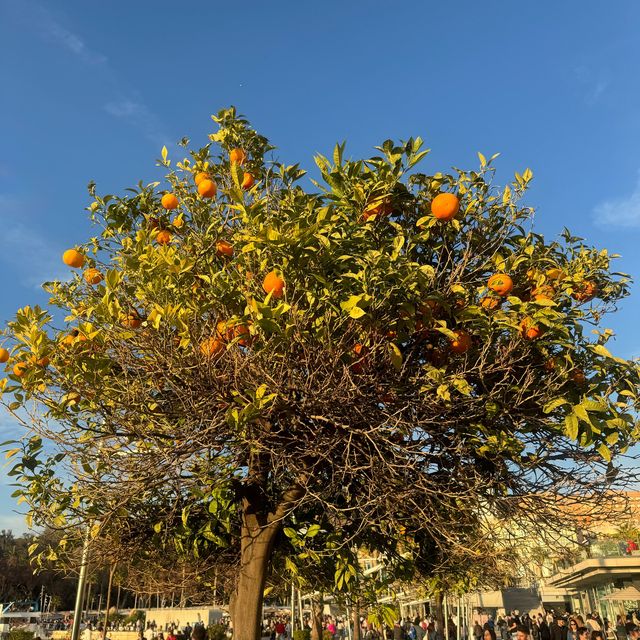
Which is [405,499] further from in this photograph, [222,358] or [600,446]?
[222,358]

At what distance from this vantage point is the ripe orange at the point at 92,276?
619cm

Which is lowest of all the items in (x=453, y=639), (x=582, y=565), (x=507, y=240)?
(x=453, y=639)

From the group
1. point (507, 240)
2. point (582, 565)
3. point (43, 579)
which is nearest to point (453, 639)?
point (582, 565)

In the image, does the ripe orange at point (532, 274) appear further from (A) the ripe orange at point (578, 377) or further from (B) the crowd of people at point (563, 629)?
(B) the crowd of people at point (563, 629)

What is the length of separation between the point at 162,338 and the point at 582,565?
105 ft

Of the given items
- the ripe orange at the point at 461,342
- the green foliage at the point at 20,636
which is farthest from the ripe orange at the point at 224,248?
the green foliage at the point at 20,636

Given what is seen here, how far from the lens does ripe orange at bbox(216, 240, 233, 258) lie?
17.8 ft

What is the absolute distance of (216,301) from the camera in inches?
181

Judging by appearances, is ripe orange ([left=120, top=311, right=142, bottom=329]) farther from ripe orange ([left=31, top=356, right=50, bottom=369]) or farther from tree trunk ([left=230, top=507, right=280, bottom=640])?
tree trunk ([left=230, top=507, right=280, bottom=640])

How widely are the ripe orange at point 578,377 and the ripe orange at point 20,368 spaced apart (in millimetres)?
5044

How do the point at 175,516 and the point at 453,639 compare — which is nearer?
the point at 175,516

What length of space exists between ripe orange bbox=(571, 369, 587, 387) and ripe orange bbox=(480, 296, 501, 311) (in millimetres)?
935

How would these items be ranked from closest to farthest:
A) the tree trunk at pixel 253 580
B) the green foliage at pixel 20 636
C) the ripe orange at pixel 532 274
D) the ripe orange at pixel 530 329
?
the ripe orange at pixel 530 329 < the ripe orange at pixel 532 274 < the tree trunk at pixel 253 580 < the green foliage at pixel 20 636

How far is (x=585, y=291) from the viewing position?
18.2ft
